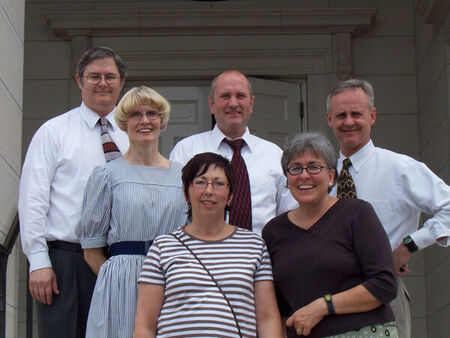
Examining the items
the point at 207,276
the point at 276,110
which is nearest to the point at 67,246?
the point at 207,276

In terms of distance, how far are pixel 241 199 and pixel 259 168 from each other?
9.3 inches

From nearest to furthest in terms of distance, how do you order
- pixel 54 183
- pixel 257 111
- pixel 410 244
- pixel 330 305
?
1. pixel 330 305
2. pixel 410 244
3. pixel 54 183
4. pixel 257 111

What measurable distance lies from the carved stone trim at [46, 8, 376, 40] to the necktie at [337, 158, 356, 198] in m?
4.21

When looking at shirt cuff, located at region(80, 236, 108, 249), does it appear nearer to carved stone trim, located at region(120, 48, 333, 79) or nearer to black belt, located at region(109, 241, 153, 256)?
black belt, located at region(109, 241, 153, 256)

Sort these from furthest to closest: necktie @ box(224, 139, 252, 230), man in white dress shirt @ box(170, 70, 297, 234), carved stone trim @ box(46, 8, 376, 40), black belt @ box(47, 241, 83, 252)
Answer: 1. carved stone trim @ box(46, 8, 376, 40)
2. man in white dress shirt @ box(170, 70, 297, 234)
3. necktie @ box(224, 139, 252, 230)
4. black belt @ box(47, 241, 83, 252)

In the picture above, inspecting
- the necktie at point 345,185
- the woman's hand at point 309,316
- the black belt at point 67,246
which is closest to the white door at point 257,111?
the necktie at point 345,185

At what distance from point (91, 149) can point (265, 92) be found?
13.2 feet

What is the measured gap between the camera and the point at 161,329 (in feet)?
11.0

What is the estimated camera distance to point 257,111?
811 centimetres

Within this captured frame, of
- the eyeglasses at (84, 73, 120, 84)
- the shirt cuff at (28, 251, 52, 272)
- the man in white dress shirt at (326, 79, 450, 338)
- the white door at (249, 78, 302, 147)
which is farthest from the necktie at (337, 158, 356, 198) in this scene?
the white door at (249, 78, 302, 147)

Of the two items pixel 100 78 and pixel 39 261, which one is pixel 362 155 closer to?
pixel 100 78

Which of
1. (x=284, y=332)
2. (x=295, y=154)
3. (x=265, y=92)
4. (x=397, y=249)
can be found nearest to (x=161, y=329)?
(x=284, y=332)

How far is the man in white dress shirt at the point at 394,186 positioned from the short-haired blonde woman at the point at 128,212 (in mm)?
886

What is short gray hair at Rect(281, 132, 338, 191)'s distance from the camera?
3.59 meters
